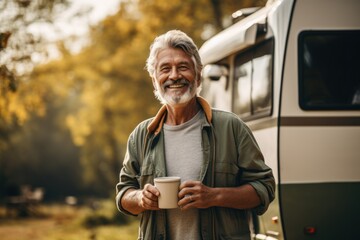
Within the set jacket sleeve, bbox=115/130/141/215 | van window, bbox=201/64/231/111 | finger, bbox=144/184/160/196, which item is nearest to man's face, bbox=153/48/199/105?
jacket sleeve, bbox=115/130/141/215

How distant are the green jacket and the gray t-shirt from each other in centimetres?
4

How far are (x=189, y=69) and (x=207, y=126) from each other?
342 millimetres

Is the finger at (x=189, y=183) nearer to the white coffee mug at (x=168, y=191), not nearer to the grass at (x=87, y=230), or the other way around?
the white coffee mug at (x=168, y=191)

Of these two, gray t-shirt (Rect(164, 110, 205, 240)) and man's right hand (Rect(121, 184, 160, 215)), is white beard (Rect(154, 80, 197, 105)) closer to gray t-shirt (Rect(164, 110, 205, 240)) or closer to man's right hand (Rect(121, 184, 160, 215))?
gray t-shirt (Rect(164, 110, 205, 240))

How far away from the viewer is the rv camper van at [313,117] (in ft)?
19.9

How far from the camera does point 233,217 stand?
3463 mm

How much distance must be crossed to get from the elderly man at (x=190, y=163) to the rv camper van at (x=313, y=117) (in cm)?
261

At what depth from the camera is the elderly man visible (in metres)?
3.40

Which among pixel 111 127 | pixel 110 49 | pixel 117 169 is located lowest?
pixel 117 169

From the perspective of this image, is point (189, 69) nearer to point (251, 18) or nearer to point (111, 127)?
point (251, 18)

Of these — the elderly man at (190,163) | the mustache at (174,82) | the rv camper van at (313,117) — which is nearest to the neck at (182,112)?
the elderly man at (190,163)

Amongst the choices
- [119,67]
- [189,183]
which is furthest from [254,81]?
[119,67]

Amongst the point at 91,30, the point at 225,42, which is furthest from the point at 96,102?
the point at 225,42

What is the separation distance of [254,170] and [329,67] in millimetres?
3240
